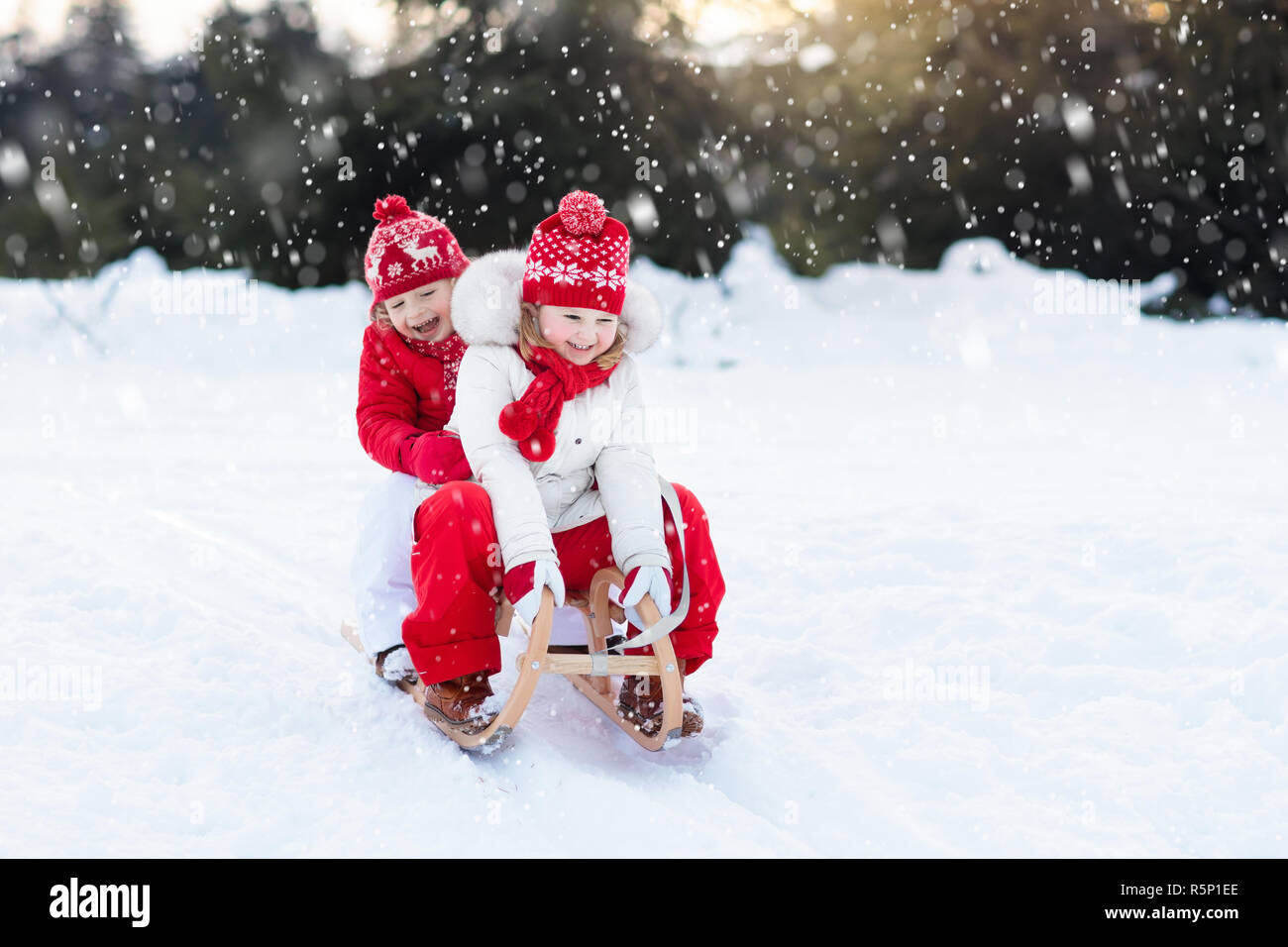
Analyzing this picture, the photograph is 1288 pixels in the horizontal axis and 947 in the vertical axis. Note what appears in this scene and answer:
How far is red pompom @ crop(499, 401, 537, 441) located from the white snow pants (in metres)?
0.46

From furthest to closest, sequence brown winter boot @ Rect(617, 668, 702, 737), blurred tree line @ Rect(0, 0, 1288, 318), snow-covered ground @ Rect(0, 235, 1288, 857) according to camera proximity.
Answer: blurred tree line @ Rect(0, 0, 1288, 318) < brown winter boot @ Rect(617, 668, 702, 737) < snow-covered ground @ Rect(0, 235, 1288, 857)

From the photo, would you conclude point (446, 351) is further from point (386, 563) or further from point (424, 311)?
point (386, 563)

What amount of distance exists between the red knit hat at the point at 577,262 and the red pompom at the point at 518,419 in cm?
26

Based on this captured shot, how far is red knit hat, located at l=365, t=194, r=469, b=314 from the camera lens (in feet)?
9.12

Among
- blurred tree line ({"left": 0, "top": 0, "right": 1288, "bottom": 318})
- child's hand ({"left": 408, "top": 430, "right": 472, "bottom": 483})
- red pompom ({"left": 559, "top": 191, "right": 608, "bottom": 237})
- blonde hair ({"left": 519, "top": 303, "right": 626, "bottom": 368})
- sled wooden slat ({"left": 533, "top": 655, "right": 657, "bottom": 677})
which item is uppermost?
blurred tree line ({"left": 0, "top": 0, "right": 1288, "bottom": 318})

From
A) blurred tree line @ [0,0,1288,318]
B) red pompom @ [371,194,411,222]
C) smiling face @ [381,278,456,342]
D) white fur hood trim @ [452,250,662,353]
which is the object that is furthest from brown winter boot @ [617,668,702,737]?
blurred tree line @ [0,0,1288,318]

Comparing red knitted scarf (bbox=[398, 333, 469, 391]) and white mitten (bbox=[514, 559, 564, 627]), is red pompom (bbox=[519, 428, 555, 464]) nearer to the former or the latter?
white mitten (bbox=[514, 559, 564, 627])

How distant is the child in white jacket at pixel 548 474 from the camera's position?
2.35m

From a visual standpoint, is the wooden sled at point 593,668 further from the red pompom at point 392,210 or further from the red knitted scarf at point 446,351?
the red pompom at point 392,210

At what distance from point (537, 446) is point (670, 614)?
1.62ft

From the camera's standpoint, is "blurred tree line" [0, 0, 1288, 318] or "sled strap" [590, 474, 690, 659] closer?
"sled strap" [590, 474, 690, 659]

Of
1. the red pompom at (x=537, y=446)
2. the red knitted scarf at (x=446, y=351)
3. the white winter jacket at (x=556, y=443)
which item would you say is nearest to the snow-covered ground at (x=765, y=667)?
the white winter jacket at (x=556, y=443)

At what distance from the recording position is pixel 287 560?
12.5 ft

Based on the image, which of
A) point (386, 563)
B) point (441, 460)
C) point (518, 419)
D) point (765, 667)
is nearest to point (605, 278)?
point (518, 419)
